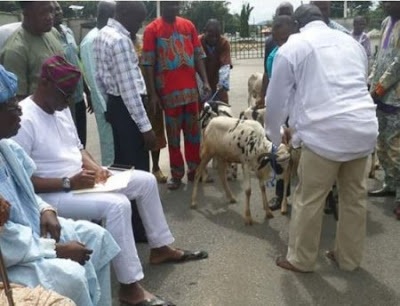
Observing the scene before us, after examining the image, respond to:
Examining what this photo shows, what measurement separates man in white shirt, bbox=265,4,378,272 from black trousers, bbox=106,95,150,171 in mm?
1090

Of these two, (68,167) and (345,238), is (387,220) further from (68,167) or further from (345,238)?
(68,167)

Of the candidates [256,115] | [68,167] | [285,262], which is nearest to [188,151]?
[256,115]

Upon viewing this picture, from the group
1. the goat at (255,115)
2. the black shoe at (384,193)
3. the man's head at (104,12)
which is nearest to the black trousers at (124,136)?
the man's head at (104,12)

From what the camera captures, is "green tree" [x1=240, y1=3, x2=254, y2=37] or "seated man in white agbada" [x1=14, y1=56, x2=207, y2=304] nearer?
"seated man in white agbada" [x1=14, y1=56, x2=207, y2=304]

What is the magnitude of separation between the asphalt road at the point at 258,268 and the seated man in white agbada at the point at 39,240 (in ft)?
2.67

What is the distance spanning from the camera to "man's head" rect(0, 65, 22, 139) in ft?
8.39

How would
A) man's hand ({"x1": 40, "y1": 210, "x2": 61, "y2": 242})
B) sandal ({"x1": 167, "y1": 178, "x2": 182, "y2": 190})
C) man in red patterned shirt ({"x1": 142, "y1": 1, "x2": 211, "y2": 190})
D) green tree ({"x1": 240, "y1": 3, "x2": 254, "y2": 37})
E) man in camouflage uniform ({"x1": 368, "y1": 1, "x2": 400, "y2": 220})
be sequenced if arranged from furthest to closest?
green tree ({"x1": 240, "y1": 3, "x2": 254, "y2": 37}) < sandal ({"x1": 167, "y1": 178, "x2": 182, "y2": 190}) < man in red patterned shirt ({"x1": 142, "y1": 1, "x2": 211, "y2": 190}) < man in camouflage uniform ({"x1": 368, "y1": 1, "x2": 400, "y2": 220}) < man's hand ({"x1": 40, "y1": 210, "x2": 61, "y2": 242})

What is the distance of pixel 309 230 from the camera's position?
395 centimetres

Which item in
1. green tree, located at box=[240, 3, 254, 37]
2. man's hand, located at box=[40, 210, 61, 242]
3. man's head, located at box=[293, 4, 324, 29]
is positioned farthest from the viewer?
green tree, located at box=[240, 3, 254, 37]

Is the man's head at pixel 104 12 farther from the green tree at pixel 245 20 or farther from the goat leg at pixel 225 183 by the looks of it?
the green tree at pixel 245 20

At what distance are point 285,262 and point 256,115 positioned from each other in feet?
8.75

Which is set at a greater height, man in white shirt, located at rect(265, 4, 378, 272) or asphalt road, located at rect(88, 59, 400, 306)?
man in white shirt, located at rect(265, 4, 378, 272)

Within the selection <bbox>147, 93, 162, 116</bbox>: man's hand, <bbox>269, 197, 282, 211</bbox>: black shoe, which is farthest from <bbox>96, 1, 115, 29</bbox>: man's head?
<bbox>269, 197, 282, 211</bbox>: black shoe

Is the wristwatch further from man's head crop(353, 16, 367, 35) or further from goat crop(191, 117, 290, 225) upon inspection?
man's head crop(353, 16, 367, 35)
